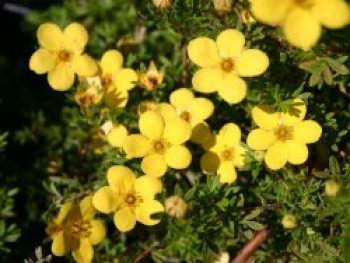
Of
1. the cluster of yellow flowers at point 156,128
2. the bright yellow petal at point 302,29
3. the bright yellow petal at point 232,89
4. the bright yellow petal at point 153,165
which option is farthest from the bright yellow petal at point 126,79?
the bright yellow petal at point 302,29

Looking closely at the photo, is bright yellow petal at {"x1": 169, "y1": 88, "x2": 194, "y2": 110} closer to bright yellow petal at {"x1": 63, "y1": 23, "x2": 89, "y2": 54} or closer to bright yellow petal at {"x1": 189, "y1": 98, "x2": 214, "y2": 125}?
bright yellow petal at {"x1": 189, "y1": 98, "x2": 214, "y2": 125}

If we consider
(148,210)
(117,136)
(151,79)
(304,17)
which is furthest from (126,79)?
(304,17)

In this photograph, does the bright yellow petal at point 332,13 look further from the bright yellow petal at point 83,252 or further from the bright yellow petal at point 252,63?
the bright yellow petal at point 83,252

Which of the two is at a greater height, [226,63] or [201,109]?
[226,63]

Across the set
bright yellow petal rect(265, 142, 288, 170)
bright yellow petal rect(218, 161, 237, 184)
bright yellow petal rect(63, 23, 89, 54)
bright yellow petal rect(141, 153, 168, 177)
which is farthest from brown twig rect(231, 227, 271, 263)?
bright yellow petal rect(63, 23, 89, 54)

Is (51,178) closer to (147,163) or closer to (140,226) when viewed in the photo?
(140,226)

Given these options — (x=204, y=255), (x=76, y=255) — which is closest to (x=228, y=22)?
(x=204, y=255)

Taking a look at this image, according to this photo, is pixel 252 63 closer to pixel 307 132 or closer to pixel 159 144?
pixel 307 132
